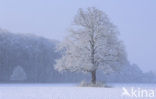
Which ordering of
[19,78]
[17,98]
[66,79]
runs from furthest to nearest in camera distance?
1. [66,79]
2. [19,78]
3. [17,98]

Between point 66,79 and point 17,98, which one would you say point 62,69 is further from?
point 66,79

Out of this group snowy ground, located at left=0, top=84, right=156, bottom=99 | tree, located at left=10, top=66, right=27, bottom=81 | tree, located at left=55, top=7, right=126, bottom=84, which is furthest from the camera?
tree, located at left=10, top=66, right=27, bottom=81

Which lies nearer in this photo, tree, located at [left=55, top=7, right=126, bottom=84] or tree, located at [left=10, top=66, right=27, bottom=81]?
tree, located at [left=55, top=7, right=126, bottom=84]

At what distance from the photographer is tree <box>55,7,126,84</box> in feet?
92.9

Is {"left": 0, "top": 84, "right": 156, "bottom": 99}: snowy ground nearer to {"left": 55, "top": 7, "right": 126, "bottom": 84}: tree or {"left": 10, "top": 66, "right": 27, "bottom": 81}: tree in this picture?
{"left": 55, "top": 7, "right": 126, "bottom": 84}: tree

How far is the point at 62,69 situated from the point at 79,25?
407 cm

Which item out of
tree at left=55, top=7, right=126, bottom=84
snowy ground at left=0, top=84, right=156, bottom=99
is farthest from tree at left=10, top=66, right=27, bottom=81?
snowy ground at left=0, top=84, right=156, bottom=99

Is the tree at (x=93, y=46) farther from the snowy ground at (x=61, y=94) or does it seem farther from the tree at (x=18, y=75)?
the tree at (x=18, y=75)

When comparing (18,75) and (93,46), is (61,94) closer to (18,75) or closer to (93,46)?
(93,46)

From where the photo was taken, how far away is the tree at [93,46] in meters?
28.3

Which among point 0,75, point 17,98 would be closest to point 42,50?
point 0,75

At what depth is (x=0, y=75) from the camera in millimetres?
58438

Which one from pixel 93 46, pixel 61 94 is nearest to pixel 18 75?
pixel 93 46

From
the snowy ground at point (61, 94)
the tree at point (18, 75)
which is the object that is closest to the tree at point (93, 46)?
the snowy ground at point (61, 94)
